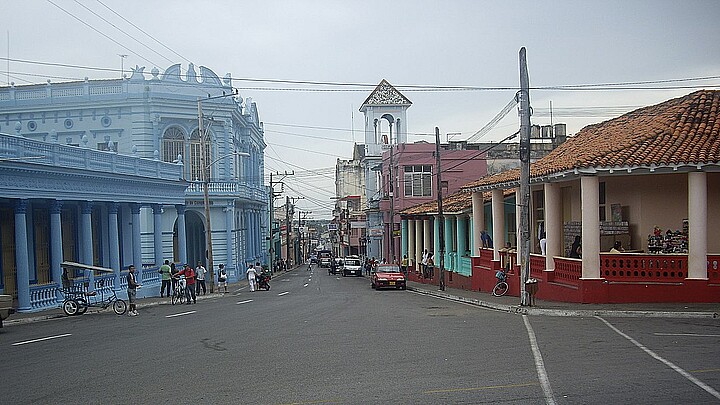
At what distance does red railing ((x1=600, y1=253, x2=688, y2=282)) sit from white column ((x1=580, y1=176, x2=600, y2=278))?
0.93 ft

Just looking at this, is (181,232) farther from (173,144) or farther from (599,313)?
(599,313)

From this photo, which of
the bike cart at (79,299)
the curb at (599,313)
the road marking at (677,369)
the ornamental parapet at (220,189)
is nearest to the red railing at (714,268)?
the curb at (599,313)

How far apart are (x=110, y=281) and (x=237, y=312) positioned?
435 inches

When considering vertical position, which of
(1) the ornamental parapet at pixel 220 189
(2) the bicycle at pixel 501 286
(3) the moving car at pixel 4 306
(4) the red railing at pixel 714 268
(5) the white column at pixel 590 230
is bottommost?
(2) the bicycle at pixel 501 286

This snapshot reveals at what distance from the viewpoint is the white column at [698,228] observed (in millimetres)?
21156

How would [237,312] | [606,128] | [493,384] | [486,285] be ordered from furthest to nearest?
[486,285] < [606,128] < [237,312] < [493,384]

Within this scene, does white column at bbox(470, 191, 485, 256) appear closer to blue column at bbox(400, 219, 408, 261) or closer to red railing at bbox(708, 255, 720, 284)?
red railing at bbox(708, 255, 720, 284)

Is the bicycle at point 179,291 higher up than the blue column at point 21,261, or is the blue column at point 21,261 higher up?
the blue column at point 21,261

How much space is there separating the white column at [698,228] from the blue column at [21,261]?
70.0ft

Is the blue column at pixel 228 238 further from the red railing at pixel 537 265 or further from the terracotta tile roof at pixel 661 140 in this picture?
the red railing at pixel 537 265

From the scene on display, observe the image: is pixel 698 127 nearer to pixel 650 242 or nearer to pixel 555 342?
pixel 650 242

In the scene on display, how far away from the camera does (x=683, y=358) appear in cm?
1270

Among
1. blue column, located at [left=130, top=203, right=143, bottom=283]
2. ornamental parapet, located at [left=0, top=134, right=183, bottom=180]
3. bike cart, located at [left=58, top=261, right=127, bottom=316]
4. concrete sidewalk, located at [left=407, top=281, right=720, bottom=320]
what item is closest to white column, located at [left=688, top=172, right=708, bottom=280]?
concrete sidewalk, located at [left=407, top=281, right=720, bottom=320]

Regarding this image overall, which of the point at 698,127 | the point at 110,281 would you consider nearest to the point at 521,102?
the point at 698,127
